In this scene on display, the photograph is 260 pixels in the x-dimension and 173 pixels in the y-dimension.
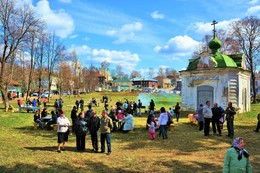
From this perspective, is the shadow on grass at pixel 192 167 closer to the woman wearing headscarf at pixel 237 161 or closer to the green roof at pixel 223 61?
the woman wearing headscarf at pixel 237 161

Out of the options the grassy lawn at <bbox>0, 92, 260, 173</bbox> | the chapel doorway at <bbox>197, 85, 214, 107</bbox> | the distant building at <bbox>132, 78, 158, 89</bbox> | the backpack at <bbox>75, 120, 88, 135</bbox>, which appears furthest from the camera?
the distant building at <bbox>132, 78, 158, 89</bbox>

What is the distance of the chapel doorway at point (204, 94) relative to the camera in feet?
81.1

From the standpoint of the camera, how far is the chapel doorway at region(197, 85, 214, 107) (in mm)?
24734

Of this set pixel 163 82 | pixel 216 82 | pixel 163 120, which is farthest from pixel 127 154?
pixel 163 82

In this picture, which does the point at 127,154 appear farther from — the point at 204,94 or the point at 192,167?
the point at 204,94

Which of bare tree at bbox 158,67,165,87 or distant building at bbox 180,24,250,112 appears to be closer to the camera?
distant building at bbox 180,24,250,112

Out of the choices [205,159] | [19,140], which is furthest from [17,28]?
[205,159]

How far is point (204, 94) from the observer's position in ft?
82.3

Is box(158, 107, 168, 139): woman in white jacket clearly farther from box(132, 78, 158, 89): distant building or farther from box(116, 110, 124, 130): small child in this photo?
box(132, 78, 158, 89): distant building

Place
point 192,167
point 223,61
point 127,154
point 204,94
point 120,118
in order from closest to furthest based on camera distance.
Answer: point 192,167 → point 127,154 → point 120,118 → point 223,61 → point 204,94

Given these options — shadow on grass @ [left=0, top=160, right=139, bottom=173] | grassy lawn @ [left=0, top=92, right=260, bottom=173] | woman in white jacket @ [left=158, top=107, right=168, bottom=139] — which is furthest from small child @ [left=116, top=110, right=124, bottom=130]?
shadow on grass @ [left=0, top=160, right=139, bottom=173]

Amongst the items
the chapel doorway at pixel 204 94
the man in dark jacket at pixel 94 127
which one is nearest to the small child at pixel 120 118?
the man in dark jacket at pixel 94 127

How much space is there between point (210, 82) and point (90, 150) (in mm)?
16617

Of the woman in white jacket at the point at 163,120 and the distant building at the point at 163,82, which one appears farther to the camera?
the distant building at the point at 163,82
